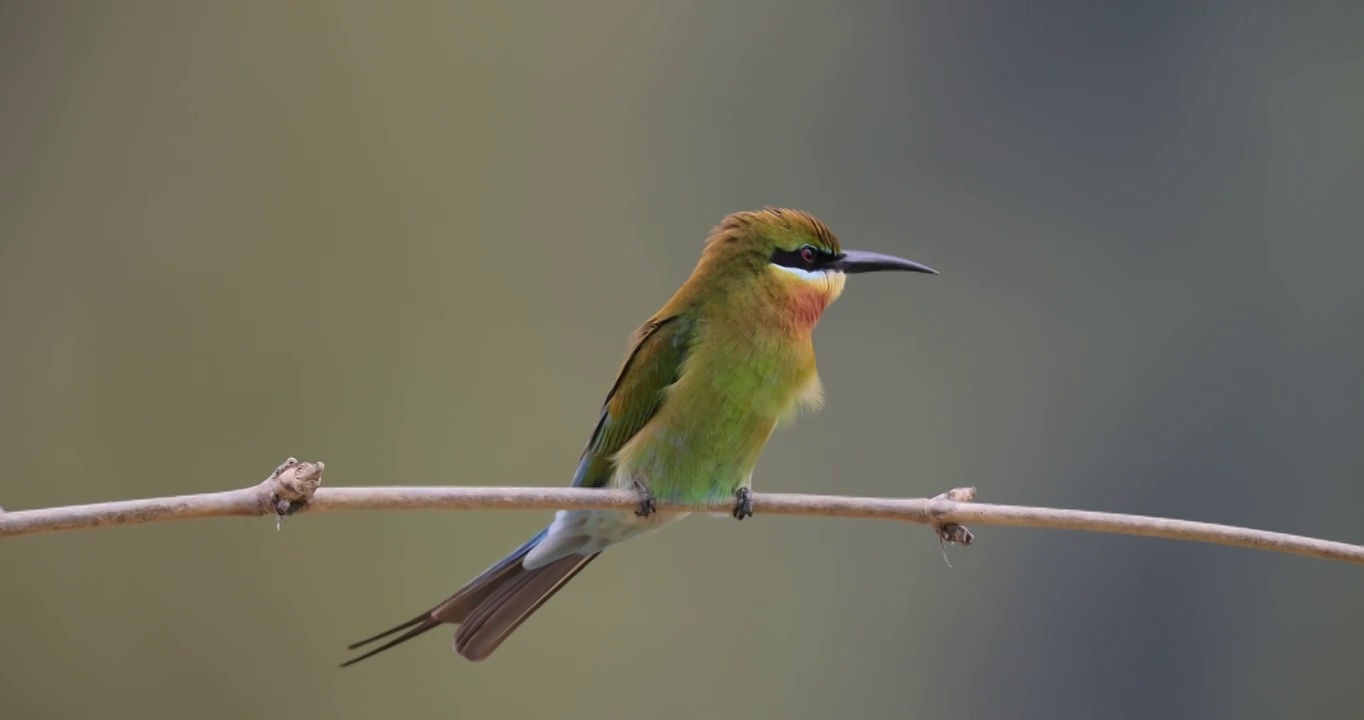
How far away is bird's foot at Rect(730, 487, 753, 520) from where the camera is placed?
2246 millimetres

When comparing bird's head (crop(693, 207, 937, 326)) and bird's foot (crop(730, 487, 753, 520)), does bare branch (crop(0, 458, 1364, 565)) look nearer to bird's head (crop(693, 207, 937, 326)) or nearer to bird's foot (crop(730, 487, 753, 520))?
bird's foot (crop(730, 487, 753, 520))

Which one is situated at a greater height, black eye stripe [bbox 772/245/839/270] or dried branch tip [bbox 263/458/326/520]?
black eye stripe [bbox 772/245/839/270]

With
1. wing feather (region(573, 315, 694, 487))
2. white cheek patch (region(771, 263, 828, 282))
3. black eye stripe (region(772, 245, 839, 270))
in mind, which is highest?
black eye stripe (region(772, 245, 839, 270))

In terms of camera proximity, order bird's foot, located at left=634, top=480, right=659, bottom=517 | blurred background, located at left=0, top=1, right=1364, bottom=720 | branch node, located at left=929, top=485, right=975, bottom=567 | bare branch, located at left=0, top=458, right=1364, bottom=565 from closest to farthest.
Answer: bare branch, located at left=0, top=458, right=1364, bottom=565 → branch node, located at left=929, top=485, right=975, bottom=567 → bird's foot, located at left=634, top=480, right=659, bottom=517 → blurred background, located at left=0, top=1, right=1364, bottom=720

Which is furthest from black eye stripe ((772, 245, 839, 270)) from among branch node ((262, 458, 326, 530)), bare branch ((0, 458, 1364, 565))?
branch node ((262, 458, 326, 530))

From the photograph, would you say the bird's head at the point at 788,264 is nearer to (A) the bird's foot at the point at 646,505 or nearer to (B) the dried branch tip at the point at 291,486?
(A) the bird's foot at the point at 646,505

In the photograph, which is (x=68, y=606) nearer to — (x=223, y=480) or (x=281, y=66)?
(x=223, y=480)

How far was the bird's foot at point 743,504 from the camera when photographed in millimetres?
2246

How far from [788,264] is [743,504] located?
47cm

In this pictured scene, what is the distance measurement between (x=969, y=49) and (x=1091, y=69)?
38 cm

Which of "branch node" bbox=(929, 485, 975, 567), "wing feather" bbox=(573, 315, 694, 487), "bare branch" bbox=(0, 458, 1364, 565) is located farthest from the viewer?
"wing feather" bbox=(573, 315, 694, 487)

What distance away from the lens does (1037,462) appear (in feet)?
11.9

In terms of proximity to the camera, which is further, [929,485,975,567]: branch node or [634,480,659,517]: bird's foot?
[634,480,659,517]: bird's foot

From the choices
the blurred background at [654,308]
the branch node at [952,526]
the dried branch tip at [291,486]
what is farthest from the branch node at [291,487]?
the blurred background at [654,308]
